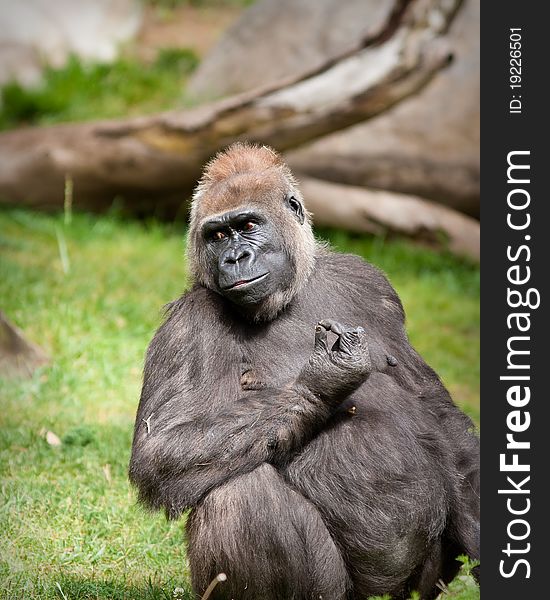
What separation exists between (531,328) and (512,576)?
869mm

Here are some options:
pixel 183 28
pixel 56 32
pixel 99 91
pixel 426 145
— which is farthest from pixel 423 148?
pixel 183 28

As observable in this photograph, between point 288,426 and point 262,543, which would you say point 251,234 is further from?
point 262,543

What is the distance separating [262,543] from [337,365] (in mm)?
703

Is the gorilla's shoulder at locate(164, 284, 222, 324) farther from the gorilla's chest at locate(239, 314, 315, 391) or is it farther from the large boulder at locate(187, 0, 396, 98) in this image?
the large boulder at locate(187, 0, 396, 98)

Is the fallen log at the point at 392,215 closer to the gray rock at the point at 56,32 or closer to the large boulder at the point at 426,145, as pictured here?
the large boulder at the point at 426,145

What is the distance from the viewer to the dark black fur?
12.1 ft

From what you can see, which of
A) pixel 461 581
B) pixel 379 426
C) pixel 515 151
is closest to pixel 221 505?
pixel 379 426

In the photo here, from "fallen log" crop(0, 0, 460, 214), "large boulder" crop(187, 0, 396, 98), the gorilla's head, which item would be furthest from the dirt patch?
the gorilla's head

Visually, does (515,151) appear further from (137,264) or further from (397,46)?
(137,264)

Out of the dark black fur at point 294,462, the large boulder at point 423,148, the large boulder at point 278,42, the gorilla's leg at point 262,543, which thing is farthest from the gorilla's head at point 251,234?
the large boulder at point 278,42

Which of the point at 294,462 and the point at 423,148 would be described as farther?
the point at 423,148

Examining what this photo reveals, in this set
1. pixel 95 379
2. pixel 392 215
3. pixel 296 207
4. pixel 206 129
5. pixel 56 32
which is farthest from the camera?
pixel 56 32

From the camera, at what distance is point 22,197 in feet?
29.9

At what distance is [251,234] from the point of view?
4121 mm
